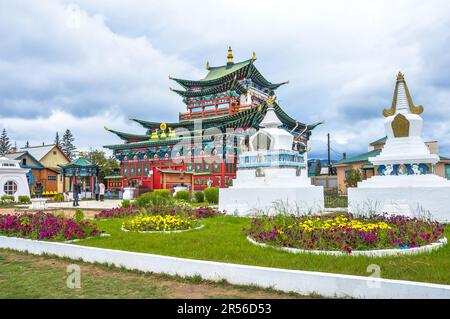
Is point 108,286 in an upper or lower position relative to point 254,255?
lower

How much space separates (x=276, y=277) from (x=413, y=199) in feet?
30.2

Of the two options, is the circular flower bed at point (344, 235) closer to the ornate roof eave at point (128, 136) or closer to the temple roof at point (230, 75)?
the temple roof at point (230, 75)

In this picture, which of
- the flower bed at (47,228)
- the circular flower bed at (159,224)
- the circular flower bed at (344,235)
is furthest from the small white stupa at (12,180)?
the circular flower bed at (344,235)

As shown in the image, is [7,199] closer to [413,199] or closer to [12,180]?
[12,180]

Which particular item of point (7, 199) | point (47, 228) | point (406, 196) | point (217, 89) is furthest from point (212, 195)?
point (217, 89)

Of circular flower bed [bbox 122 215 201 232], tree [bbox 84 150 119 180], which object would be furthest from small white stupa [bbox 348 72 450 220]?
tree [bbox 84 150 119 180]

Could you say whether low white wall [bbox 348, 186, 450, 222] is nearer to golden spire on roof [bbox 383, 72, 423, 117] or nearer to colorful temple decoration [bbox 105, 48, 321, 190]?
golden spire on roof [bbox 383, 72, 423, 117]

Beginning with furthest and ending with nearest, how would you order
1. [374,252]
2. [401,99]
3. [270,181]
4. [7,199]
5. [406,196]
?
[7,199], [270,181], [401,99], [406,196], [374,252]

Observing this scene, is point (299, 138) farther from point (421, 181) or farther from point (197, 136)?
point (421, 181)

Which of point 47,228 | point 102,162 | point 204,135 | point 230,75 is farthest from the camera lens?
point 102,162

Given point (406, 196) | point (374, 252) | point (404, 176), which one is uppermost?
point (404, 176)

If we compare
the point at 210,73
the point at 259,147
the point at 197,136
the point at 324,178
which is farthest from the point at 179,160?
the point at 259,147

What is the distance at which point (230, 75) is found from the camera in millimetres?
40719

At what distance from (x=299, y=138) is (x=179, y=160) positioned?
16.9 metres
